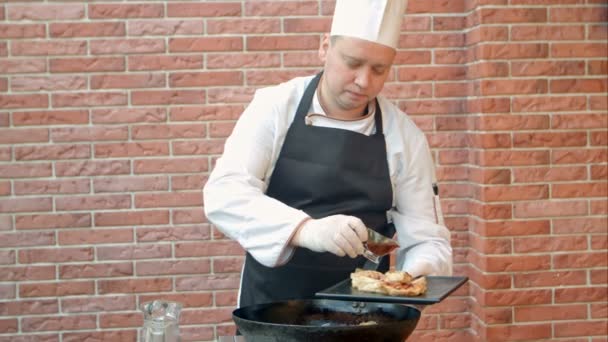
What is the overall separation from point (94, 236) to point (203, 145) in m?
0.58

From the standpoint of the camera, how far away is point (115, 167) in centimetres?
375

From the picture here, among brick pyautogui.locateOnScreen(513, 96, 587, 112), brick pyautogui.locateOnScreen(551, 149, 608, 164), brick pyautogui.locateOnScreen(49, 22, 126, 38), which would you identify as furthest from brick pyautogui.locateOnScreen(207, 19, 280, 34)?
brick pyautogui.locateOnScreen(551, 149, 608, 164)

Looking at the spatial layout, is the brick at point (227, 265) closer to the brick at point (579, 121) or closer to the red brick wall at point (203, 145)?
the red brick wall at point (203, 145)

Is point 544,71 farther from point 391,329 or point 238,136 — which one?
point 391,329

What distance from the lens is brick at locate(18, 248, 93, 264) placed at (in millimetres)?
3760

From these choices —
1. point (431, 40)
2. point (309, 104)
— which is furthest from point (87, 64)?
point (309, 104)

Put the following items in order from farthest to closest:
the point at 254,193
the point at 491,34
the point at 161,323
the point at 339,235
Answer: the point at 491,34 → the point at 254,193 → the point at 339,235 → the point at 161,323

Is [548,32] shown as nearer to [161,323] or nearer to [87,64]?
[87,64]

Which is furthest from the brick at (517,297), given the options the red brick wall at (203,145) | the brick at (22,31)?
the brick at (22,31)

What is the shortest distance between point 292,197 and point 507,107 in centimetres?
149

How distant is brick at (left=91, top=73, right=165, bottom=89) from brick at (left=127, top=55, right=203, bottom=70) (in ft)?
0.11

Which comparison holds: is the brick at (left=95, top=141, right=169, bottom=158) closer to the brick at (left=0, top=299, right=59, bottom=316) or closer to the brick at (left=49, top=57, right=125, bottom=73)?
the brick at (left=49, top=57, right=125, bottom=73)

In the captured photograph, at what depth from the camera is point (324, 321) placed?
2.10m

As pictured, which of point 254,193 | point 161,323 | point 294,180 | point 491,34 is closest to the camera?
point 161,323
